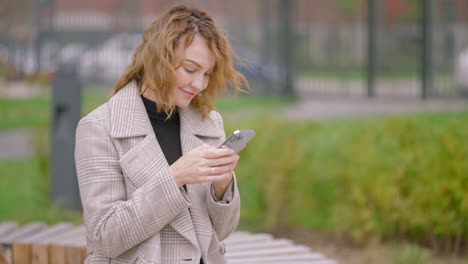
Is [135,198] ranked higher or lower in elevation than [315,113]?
higher

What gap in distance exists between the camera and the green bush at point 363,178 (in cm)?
496

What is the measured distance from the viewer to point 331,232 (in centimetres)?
591

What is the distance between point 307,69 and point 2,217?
31.0 feet

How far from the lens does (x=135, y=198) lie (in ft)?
7.22

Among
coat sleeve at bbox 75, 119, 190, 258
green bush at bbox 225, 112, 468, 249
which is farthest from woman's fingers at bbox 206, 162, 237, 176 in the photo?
green bush at bbox 225, 112, 468, 249

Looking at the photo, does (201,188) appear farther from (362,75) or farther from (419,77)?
(362,75)

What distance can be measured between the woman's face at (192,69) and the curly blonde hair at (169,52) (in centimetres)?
2

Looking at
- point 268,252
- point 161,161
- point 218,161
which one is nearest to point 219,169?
point 218,161

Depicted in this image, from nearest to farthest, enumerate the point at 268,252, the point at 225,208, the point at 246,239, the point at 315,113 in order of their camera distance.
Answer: the point at 225,208
the point at 268,252
the point at 246,239
the point at 315,113

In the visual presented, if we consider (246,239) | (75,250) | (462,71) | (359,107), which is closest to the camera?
(75,250)

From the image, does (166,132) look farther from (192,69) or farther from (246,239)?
Answer: (246,239)

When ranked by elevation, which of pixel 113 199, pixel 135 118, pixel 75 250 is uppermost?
pixel 135 118

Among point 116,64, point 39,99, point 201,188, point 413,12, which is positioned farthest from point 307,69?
point 201,188

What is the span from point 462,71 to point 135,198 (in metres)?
10.9
